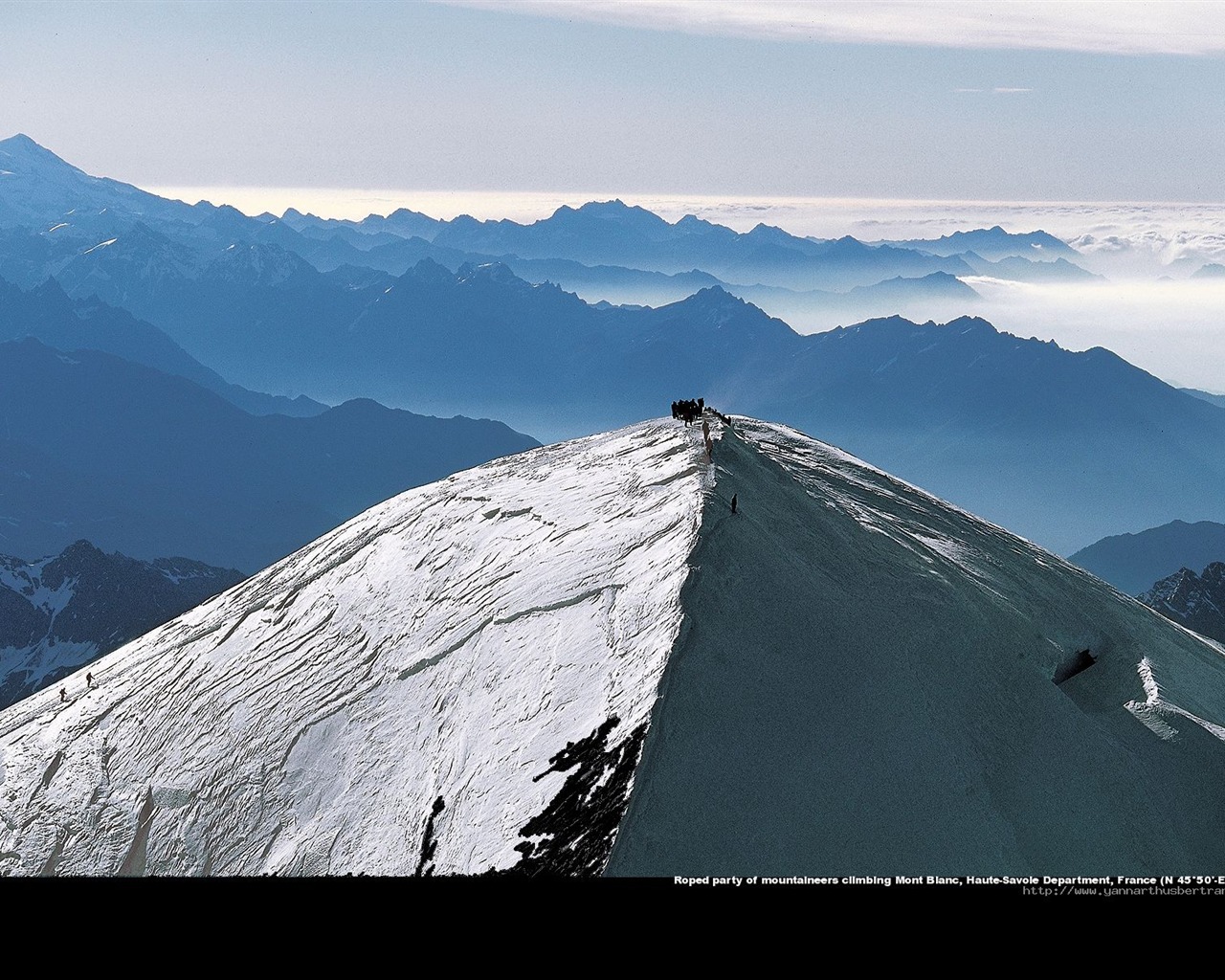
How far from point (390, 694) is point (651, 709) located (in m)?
7.02

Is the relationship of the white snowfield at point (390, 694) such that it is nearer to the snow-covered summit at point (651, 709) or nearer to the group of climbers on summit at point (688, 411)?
the snow-covered summit at point (651, 709)

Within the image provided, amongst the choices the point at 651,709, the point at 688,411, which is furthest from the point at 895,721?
the point at 688,411

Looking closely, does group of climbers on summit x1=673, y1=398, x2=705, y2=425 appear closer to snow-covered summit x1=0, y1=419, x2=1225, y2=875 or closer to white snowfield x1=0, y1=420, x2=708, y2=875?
white snowfield x1=0, y1=420, x2=708, y2=875

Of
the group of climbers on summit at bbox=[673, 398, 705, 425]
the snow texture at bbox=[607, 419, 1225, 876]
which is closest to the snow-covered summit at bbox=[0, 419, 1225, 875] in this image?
the snow texture at bbox=[607, 419, 1225, 876]

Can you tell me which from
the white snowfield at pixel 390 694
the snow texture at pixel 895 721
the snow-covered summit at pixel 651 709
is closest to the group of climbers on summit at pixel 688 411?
the white snowfield at pixel 390 694

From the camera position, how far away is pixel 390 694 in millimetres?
21297

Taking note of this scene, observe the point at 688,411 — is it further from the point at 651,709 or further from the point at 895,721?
the point at 651,709

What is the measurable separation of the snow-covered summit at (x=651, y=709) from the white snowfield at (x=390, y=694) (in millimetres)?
73

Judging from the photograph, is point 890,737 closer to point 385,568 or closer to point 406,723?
point 406,723

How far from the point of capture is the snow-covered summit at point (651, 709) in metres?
16.2

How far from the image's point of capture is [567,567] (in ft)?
70.6

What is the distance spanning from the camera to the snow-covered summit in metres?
16.2

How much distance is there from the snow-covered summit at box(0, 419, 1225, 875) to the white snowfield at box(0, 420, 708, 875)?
0.07m

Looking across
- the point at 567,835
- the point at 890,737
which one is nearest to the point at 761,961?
the point at 567,835
